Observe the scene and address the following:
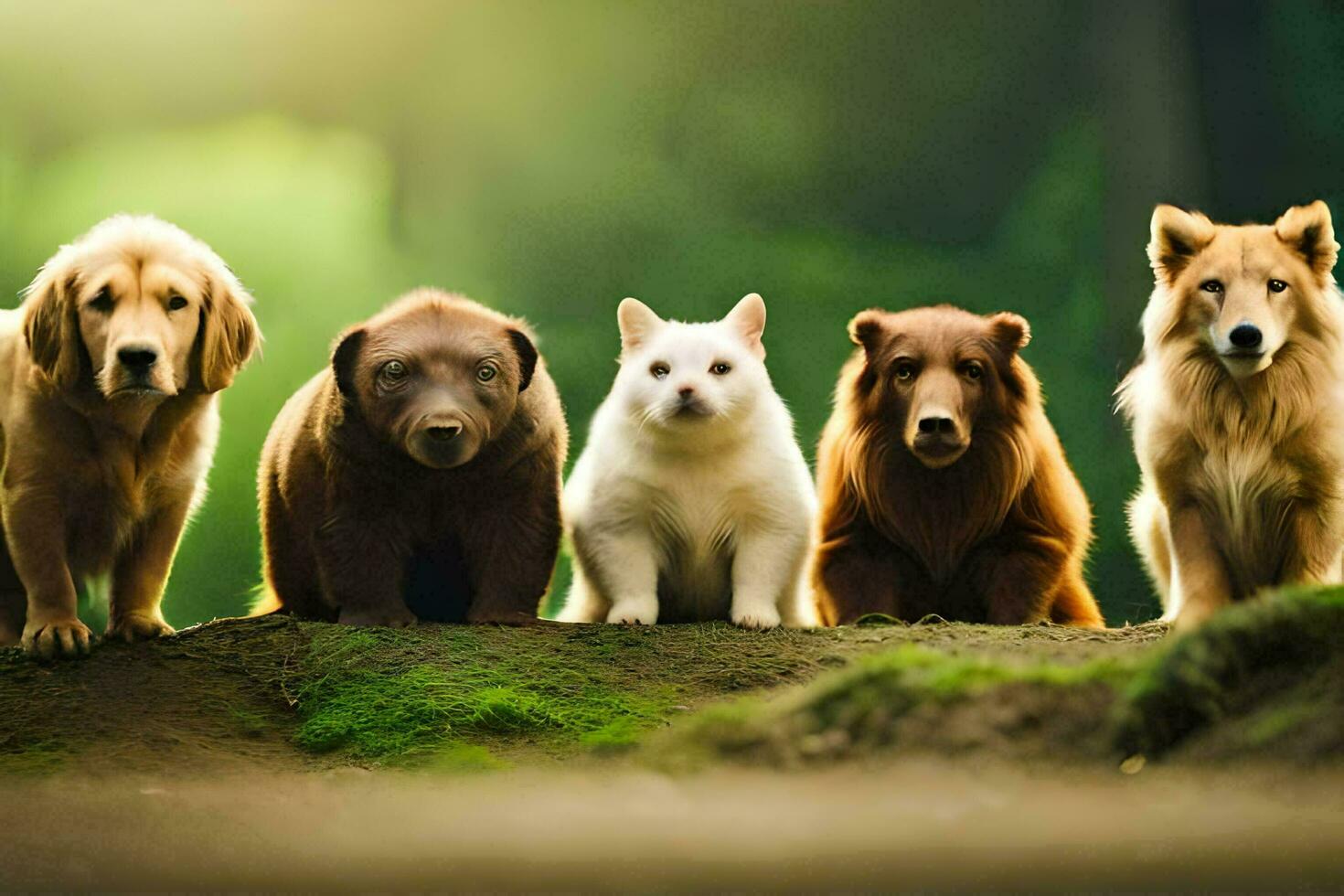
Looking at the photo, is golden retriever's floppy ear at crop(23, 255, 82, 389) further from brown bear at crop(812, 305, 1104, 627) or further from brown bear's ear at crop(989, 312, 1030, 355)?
brown bear's ear at crop(989, 312, 1030, 355)

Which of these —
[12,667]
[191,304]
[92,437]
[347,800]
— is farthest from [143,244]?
[347,800]

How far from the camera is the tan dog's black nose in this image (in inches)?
149

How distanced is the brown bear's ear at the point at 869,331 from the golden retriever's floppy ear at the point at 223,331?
2.01 m

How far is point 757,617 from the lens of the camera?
423 centimetres

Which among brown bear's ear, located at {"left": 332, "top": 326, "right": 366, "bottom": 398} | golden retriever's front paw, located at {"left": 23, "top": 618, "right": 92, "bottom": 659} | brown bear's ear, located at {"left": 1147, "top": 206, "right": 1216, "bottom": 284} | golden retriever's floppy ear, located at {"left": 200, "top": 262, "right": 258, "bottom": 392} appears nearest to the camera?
golden retriever's front paw, located at {"left": 23, "top": 618, "right": 92, "bottom": 659}

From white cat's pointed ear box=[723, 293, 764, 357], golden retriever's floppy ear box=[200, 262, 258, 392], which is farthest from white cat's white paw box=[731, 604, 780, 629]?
golden retriever's floppy ear box=[200, 262, 258, 392]

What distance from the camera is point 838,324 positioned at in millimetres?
6102

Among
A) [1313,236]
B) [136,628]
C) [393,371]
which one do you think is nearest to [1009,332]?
[1313,236]

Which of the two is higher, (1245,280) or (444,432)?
(1245,280)

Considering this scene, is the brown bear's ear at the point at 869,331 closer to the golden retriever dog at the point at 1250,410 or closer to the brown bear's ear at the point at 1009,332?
the brown bear's ear at the point at 1009,332

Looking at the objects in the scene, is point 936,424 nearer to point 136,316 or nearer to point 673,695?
point 673,695

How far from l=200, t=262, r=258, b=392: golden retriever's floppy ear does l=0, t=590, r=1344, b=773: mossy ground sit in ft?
2.45

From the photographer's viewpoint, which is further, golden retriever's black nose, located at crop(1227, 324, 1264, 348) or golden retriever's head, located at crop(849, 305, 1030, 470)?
golden retriever's head, located at crop(849, 305, 1030, 470)

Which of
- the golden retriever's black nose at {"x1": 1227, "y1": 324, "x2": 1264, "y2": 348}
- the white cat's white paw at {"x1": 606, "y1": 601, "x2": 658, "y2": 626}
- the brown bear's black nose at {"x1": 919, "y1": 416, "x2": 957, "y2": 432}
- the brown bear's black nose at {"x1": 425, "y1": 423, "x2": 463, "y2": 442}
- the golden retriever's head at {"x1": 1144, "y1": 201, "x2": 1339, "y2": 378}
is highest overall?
the golden retriever's head at {"x1": 1144, "y1": 201, "x2": 1339, "y2": 378}
